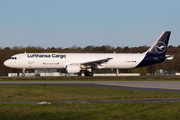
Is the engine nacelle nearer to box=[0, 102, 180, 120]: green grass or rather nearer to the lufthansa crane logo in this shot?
the lufthansa crane logo

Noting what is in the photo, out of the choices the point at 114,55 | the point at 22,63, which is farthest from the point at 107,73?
the point at 22,63

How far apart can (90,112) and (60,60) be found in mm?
37025

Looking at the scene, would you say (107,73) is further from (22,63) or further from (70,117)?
(70,117)

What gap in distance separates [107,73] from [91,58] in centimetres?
1491

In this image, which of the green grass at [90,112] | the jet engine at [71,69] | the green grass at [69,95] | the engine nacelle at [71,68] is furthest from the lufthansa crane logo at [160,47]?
the green grass at [90,112]

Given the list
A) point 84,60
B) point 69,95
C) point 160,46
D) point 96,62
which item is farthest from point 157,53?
point 69,95

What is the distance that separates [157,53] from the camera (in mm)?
53312

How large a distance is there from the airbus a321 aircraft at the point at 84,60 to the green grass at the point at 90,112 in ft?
110

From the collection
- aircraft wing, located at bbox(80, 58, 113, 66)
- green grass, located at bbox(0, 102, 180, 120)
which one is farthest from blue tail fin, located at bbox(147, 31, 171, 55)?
green grass, located at bbox(0, 102, 180, 120)

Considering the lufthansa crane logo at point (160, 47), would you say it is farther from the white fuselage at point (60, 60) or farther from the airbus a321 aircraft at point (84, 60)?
the white fuselage at point (60, 60)

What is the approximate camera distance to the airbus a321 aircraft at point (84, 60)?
46969 millimetres

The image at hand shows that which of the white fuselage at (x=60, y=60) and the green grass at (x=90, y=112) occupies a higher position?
the white fuselage at (x=60, y=60)

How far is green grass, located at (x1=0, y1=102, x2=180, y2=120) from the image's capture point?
10484mm

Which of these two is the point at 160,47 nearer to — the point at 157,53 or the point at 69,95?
the point at 157,53
